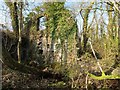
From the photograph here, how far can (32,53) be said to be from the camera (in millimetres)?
13836

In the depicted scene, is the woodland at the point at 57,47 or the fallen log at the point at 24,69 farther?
the woodland at the point at 57,47

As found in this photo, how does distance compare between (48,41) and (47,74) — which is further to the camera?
(48,41)

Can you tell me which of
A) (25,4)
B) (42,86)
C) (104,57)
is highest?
(25,4)

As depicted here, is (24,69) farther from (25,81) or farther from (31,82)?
(31,82)

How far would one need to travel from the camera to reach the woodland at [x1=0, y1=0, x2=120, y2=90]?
1094 centimetres

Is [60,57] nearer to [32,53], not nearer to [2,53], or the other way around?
[32,53]

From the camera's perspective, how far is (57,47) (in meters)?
13.4

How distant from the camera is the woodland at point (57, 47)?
35.9 ft

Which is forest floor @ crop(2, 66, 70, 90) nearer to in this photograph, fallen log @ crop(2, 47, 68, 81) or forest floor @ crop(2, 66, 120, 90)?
forest floor @ crop(2, 66, 120, 90)

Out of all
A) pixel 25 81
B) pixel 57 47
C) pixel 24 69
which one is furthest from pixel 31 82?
pixel 57 47

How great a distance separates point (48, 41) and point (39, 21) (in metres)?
1.08

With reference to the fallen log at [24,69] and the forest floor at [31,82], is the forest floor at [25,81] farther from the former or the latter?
the fallen log at [24,69]

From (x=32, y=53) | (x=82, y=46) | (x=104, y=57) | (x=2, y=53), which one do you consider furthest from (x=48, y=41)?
(x=2, y=53)

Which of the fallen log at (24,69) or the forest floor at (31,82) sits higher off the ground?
the fallen log at (24,69)
